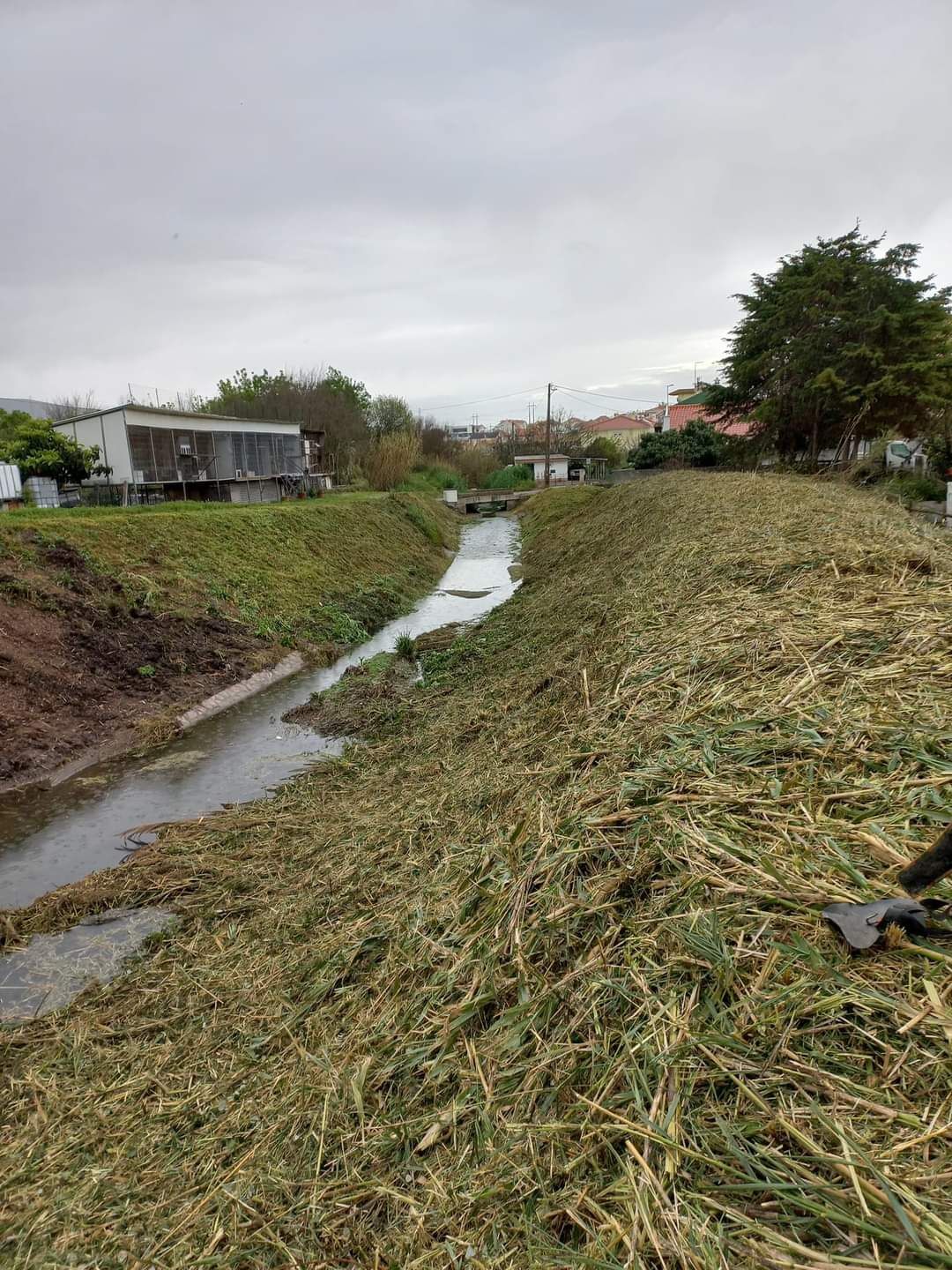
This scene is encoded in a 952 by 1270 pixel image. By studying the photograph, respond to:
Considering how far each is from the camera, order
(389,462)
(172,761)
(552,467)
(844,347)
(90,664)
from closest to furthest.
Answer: (172,761) → (90,664) → (844,347) → (389,462) → (552,467)

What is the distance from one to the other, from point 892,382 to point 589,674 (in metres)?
14.9

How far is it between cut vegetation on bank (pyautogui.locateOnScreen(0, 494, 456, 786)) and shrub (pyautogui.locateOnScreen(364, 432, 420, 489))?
15275mm

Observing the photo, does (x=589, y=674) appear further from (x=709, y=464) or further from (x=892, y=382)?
(x=709, y=464)

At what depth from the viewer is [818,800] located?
1.99 meters

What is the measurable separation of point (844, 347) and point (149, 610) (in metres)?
16.1

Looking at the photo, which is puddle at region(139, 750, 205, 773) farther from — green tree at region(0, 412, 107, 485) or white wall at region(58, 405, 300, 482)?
white wall at region(58, 405, 300, 482)

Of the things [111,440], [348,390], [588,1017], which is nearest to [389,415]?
[348,390]

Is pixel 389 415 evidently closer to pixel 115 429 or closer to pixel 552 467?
pixel 552 467

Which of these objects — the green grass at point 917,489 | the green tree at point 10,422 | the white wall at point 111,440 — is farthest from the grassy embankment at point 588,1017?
the green tree at point 10,422

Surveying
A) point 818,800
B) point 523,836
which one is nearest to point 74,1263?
point 523,836

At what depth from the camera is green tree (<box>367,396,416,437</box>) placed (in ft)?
139

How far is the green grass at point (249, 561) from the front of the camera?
9711 mm

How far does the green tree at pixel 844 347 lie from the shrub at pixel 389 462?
54.1 feet

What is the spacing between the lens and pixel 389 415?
44375 mm
